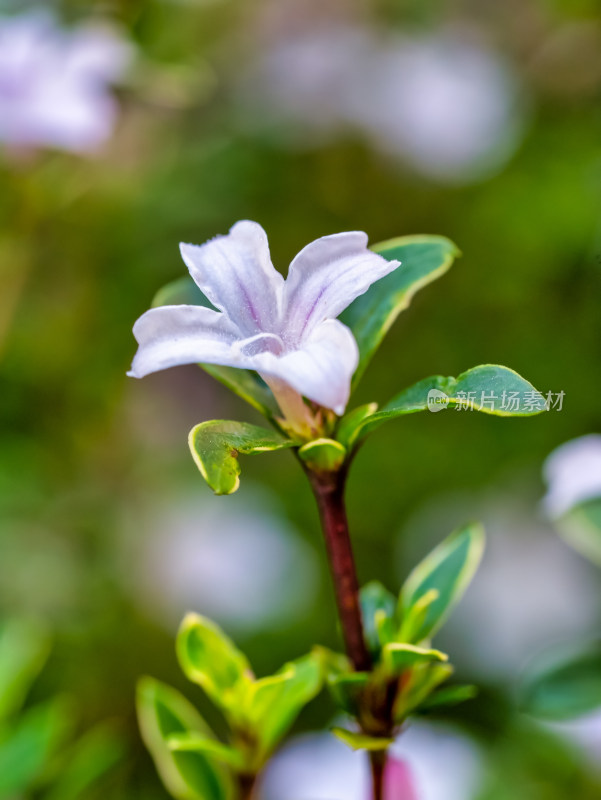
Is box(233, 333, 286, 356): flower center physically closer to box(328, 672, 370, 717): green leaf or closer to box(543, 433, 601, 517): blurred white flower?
box(328, 672, 370, 717): green leaf

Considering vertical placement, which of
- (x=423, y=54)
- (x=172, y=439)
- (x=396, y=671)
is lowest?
(x=396, y=671)

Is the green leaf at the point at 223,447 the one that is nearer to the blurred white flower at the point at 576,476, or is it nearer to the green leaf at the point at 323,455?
the green leaf at the point at 323,455

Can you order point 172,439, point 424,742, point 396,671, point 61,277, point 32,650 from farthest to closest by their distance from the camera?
point 172,439 < point 61,277 < point 424,742 < point 32,650 < point 396,671

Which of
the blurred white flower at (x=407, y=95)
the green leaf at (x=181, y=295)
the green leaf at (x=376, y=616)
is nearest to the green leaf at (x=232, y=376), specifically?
the green leaf at (x=181, y=295)

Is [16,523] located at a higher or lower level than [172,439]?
lower

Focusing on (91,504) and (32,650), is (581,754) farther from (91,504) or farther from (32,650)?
(91,504)

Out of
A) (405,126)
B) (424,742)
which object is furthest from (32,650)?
(405,126)

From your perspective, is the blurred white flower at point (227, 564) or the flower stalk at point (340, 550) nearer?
the flower stalk at point (340, 550)
